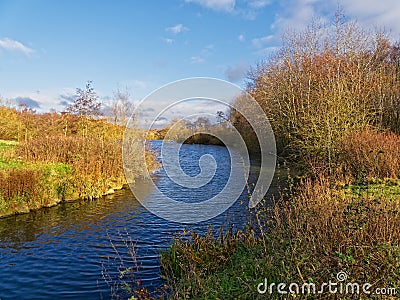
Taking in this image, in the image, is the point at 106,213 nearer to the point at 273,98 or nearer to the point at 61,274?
the point at 61,274

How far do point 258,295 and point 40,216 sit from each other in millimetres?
9802

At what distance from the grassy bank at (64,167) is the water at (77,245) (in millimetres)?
692

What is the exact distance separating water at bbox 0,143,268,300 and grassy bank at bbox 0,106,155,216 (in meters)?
0.69

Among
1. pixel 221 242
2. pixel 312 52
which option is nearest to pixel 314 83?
pixel 312 52

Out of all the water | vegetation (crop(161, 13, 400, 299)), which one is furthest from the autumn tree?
the water

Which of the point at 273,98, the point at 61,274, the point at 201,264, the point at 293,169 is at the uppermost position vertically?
the point at 273,98

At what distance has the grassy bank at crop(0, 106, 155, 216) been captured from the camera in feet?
40.1

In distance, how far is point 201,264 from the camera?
6.55 meters

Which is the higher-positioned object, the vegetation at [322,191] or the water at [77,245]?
the vegetation at [322,191]

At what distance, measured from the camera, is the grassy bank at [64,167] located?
12.2 m

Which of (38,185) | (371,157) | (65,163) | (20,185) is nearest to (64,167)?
(65,163)

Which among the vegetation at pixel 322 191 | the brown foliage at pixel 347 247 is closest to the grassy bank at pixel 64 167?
the vegetation at pixel 322 191

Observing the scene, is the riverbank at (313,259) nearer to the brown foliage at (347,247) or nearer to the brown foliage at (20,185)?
the brown foliage at (347,247)

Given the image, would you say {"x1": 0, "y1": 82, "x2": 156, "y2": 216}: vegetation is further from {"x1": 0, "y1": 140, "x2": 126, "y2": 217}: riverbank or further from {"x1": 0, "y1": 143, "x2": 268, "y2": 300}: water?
{"x1": 0, "y1": 143, "x2": 268, "y2": 300}: water
